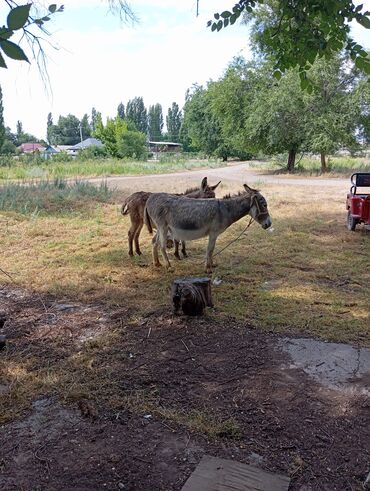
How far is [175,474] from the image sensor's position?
2.75 meters

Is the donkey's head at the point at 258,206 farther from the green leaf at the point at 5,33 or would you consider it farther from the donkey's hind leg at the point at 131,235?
the green leaf at the point at 5,33

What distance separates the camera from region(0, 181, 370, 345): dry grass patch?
18.0ft

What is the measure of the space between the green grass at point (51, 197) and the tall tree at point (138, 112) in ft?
388

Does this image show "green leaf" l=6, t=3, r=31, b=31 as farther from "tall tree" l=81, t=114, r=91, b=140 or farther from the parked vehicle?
"tall tree" l=81, t=114, r=91, b=140

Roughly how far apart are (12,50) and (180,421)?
2754mm

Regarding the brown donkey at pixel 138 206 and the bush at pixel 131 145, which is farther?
the bush at pixel 131 145

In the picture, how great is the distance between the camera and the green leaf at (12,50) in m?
1.34

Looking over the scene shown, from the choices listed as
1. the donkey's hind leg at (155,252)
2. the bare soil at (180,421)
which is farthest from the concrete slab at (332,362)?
the donkey's hind leg at (155,252)

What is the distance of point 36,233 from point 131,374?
7.25 m

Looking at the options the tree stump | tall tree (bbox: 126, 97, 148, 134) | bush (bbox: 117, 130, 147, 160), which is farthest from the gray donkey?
tall tree (bbox: 126, 97, 148, 134)

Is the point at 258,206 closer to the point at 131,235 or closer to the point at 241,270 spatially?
the point at 241,270

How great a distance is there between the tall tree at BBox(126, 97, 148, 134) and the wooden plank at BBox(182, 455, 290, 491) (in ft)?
433

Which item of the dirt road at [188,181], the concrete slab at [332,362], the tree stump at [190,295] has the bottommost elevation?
the concrete slab at [332,362]

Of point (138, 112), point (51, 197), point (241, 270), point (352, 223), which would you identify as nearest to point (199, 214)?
point (241, 270)
